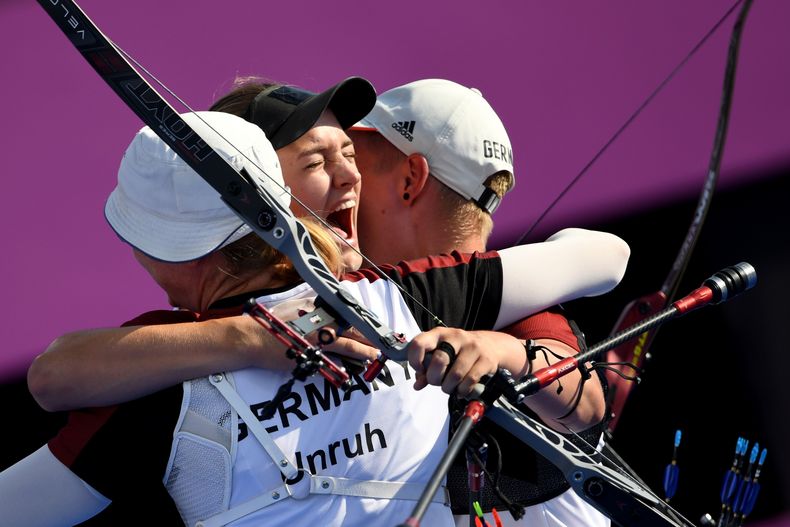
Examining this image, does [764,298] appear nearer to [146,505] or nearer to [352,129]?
[352,129]

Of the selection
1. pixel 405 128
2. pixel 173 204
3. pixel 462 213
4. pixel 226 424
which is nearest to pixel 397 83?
pixel 405 128

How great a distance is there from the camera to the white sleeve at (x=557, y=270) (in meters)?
1.65

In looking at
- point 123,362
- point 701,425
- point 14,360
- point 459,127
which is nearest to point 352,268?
point 459,127

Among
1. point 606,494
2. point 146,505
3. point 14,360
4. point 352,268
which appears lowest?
point 14,360

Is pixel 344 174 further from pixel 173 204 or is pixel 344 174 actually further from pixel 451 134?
Result: pixel 173 204

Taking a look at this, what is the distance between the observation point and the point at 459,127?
221 centimetres

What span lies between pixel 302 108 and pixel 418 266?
0.51 metres

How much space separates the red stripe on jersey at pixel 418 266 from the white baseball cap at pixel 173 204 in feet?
0.52

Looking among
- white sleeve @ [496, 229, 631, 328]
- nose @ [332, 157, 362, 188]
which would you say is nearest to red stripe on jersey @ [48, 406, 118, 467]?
white sleeve @ [496, 229, 631, 328]

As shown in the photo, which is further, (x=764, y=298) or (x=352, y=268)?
(x=764, y=298)

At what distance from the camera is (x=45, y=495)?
55.8 inches

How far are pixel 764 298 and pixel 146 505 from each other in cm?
234

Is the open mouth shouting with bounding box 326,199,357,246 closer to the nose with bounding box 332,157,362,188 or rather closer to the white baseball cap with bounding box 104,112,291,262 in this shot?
the nose with bounding box 332,157,362,188

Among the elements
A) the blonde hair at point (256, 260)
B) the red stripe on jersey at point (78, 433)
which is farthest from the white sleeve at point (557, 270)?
the red stripe on jersey at point (78, 433)
